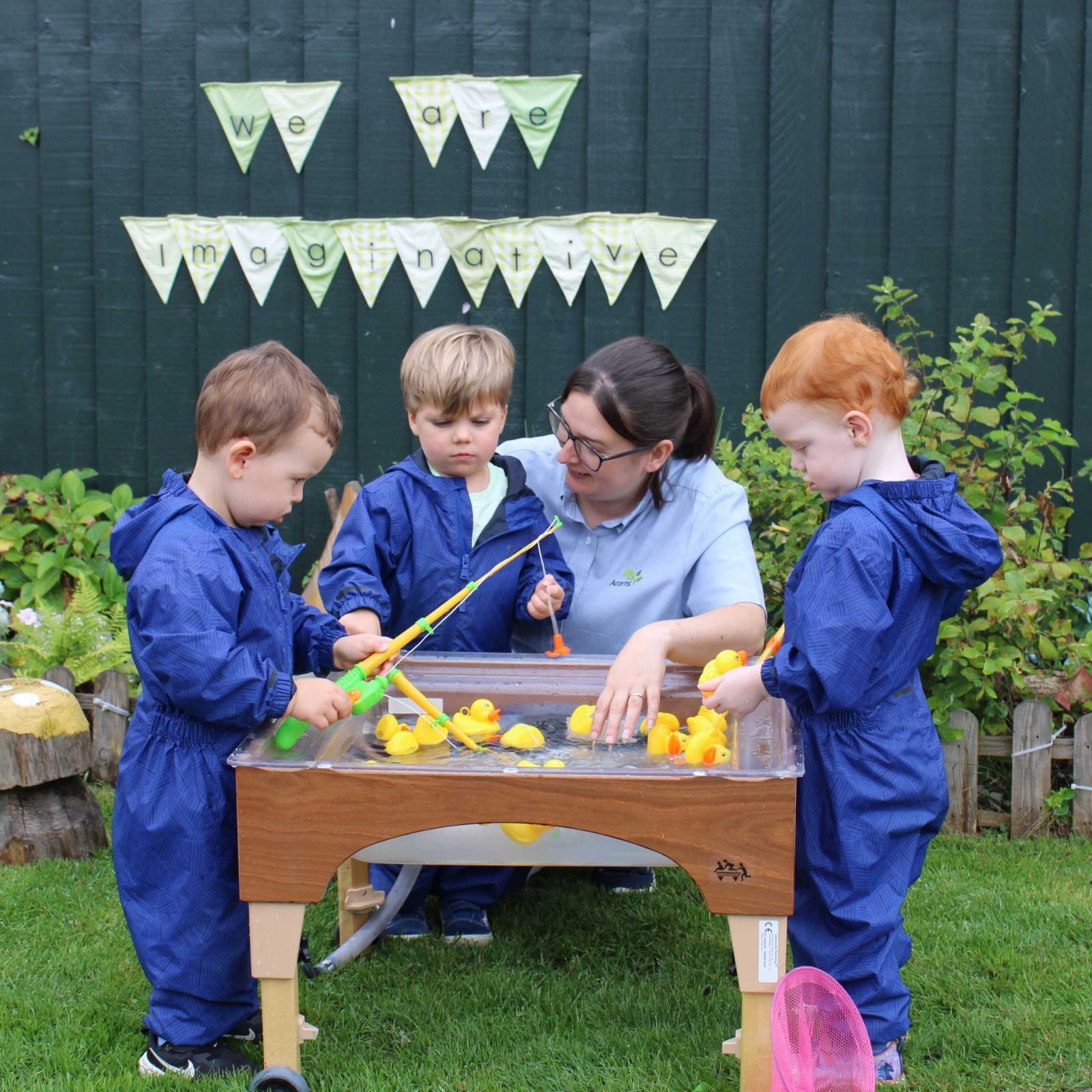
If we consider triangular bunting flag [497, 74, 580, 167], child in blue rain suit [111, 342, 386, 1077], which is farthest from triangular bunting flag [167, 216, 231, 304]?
child in blue rain suit [111, 342, 386, 1077]

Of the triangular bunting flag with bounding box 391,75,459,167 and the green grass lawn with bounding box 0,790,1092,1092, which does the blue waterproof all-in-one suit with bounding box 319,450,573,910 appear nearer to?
the green grass lawn with bounding box 0,790,1092,1092

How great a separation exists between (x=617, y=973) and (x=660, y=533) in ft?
3.38

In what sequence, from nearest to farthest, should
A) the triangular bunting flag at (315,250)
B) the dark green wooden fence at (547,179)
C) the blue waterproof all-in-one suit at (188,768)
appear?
the blue waterproof all-in-one suit at (188,768), the dark green wooden fence at (547,179), the triangular bunting flag at (315,250)

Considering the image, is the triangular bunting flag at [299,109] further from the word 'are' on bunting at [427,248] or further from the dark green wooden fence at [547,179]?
the word 'are' on bunting at [427,248]

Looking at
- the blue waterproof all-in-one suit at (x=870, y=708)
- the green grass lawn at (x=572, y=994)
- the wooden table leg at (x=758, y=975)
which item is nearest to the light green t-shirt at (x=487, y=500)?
the blue waterproof all-in-one suit at (x=870, y=708)

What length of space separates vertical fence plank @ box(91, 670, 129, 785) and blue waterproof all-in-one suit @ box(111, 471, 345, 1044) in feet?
5.74

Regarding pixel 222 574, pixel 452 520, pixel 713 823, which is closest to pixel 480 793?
pixel 713 823

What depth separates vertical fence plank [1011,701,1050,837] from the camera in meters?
3.68

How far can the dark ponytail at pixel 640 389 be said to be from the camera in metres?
2.83

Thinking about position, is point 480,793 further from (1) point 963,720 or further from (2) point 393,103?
(2) point 393,103

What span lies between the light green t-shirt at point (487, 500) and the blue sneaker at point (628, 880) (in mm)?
1073

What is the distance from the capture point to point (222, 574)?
2.22 m

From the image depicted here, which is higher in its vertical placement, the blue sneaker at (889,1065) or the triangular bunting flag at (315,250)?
the triangular bunting flag at (315,250)

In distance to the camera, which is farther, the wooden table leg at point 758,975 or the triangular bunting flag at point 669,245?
the triangular bunting flag at point 669,245
